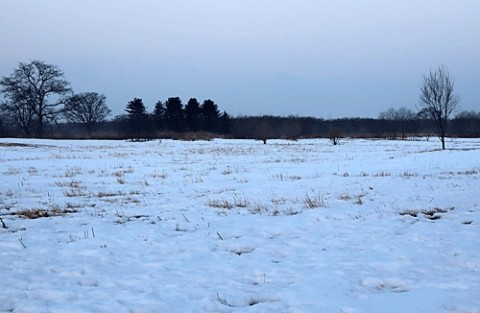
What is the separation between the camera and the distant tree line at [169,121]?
51719mm

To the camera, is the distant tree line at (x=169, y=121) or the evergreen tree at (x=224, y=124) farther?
the evergreen tree at (x=224, y=124)

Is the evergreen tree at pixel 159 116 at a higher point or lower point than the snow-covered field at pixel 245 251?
higher

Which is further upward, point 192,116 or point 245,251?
point 192,116

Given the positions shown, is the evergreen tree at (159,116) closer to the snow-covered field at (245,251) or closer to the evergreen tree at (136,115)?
the evergreen tree at (136,115)

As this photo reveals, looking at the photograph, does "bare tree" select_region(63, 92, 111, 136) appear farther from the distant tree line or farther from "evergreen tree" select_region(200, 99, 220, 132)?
"evergreen tree" select_region(200, 99, 220, 132)

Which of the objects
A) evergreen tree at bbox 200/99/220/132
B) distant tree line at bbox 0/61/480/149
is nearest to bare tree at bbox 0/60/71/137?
distant tree line at bbox 0/61/480/149

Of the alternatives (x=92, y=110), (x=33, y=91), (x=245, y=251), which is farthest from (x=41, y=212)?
(x=92, y=110)

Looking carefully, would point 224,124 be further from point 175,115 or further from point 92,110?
point 92,110

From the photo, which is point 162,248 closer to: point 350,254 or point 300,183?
point 350,254

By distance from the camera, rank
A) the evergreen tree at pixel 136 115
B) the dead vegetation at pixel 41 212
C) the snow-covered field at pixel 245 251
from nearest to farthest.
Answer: the snow-covered field at pixel 245 251 < the dead vegetation at pixel 41 212 < the evergreen tree at pixel 136 115

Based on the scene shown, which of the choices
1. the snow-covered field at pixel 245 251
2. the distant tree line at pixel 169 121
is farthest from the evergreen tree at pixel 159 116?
the snow-covered field at pixel 245 251

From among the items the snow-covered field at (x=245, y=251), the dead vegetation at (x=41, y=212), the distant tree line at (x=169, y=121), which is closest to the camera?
the snow-covered field at (x=245, y=251)

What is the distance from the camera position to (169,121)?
81250mm

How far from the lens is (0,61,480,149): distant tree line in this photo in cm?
5172
